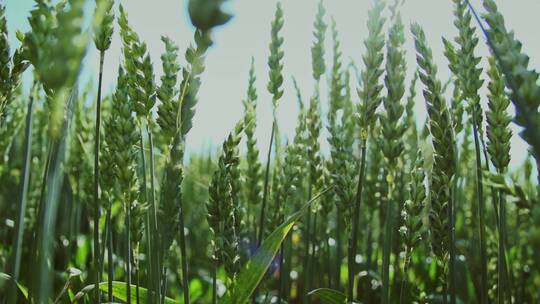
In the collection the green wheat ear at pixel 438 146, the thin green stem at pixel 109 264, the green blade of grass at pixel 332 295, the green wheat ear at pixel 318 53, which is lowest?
the green blade of grass at pixel 332 295

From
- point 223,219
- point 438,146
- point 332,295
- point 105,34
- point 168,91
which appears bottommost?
point 332,295

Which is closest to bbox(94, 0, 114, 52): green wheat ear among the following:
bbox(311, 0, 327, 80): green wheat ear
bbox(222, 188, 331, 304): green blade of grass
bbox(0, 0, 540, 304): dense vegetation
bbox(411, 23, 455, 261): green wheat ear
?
bbox(0, 0, 540, 304): dense vegetation

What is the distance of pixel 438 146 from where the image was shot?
1312mm

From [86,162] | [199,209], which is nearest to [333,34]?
[86,162]

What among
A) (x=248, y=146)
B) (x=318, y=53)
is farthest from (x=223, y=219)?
(x=318, y=53)

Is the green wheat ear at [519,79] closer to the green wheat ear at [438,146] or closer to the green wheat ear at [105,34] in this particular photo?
the green wheat ear at [438,146]

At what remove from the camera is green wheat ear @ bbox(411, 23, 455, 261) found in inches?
51.8

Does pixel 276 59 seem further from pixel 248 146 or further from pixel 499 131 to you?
pixel 499 131

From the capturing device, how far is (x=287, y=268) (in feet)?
7.46

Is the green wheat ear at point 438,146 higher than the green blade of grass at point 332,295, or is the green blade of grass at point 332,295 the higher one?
the green wheat ear at point 438,146

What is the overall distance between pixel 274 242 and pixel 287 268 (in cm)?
87

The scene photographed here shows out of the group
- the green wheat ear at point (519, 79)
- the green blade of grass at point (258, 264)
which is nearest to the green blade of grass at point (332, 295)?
the green blade of grass at point (258, 264)

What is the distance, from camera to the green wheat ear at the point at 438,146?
132cm

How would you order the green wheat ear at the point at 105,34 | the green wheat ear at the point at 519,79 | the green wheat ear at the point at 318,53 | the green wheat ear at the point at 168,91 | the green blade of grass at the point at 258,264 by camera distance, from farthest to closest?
the green wheat ear at the point at 318,53 → the green blade of grass at the point at 258,264 → the green wheat ear at the point at 105,34 → the green wheat ear at the point at 168,91 → the green wheat ear at the point at 519,79
